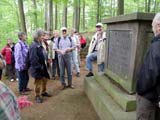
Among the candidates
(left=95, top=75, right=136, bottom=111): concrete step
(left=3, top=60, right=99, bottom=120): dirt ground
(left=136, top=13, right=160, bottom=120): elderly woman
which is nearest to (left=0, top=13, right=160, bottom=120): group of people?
(left=136, top=13, right=160, bottom=120): elderly woman

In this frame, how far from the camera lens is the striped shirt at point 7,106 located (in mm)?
1552

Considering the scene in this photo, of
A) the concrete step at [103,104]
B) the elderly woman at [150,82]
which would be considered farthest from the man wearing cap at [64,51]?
the elderly woman at [150,82]

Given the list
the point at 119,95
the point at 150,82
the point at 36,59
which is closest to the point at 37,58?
the point at 36,59

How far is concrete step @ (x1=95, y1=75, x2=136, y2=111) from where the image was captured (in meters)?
4.38

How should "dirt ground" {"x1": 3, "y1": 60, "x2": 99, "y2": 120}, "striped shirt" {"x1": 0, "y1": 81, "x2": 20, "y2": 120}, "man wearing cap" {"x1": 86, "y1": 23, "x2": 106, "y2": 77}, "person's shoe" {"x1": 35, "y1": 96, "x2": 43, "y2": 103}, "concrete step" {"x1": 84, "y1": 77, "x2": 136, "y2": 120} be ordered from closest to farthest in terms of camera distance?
"striped shirt" {"x1": 0, "y1": 81, "x2": 20, "y2": 120} < "concrete step" {"x1": 84, "y1": 77, "x2": 136, "y2": 120} < "dirt ground" {"x1": 3, "y1": 60, "x2": 99, "y2": 120} < "person's shoe" {"x1": 35, "y1": 96, "x2": 43, "y2": 103} < "man wearing cap" {"x1": 86, "y1": 23, "x2": 106, "y2": 77}

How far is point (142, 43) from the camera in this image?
14.8 ft

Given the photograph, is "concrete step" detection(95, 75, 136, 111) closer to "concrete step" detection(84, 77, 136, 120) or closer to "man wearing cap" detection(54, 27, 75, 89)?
"concrete step" detection(84, 77, 136, 120)

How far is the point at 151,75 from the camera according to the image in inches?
115

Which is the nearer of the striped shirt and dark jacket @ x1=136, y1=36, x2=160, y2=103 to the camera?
the striped shirt

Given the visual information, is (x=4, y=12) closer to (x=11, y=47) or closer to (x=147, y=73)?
(x=11, y=47)

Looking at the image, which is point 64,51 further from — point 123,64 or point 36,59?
point 123,64

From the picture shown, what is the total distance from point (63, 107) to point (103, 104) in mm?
1593

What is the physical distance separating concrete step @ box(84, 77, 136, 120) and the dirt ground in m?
0.23

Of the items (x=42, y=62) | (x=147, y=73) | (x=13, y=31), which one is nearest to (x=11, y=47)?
(x=42, y=62)
